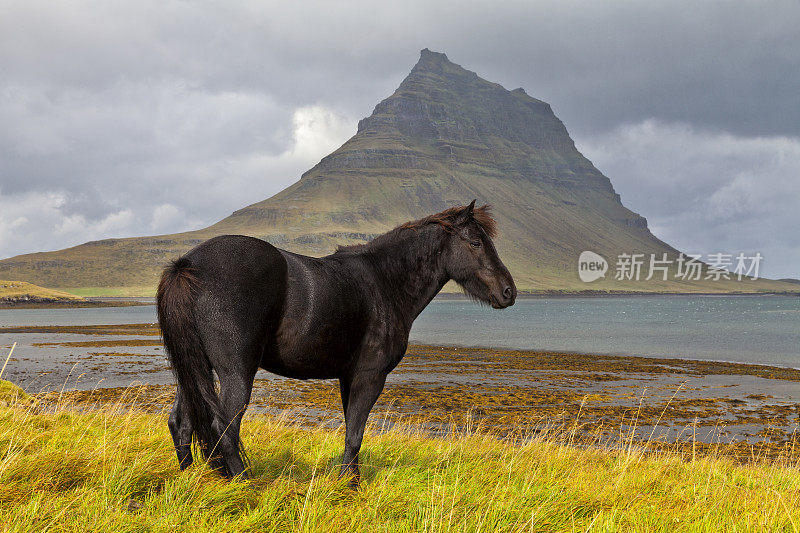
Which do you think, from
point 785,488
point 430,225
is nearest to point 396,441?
point 430,225

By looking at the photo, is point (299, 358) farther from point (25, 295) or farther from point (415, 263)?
point (25, 295)

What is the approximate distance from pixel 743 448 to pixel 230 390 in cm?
1385

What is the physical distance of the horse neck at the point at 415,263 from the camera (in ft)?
18.2

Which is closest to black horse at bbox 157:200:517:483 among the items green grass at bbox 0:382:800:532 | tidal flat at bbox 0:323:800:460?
green grass at bbox 0:382:800:532

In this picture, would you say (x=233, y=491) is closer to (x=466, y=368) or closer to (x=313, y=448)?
(x=313, y=448)

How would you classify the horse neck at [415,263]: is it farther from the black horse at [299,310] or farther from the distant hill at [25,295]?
the distant hill at [25,295]

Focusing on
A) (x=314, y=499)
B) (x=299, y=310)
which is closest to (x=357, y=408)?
(x=299, y=310)

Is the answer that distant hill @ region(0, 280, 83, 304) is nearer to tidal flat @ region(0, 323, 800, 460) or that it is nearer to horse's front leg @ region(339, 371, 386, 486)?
tidal flat @ region(0, 323, 800, 460)

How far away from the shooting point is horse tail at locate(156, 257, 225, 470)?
13.7 feet

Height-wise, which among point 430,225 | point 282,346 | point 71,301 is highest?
point 430,225

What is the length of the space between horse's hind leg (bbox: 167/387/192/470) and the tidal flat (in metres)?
4.01

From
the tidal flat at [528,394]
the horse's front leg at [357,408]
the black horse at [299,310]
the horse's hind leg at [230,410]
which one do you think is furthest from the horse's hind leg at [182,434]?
the tidal flat at [528,394]

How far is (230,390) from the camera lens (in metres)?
4.25

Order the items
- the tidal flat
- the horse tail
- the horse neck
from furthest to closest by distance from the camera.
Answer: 1. the tidal flat
2. the horse neck
3. the horse tail
